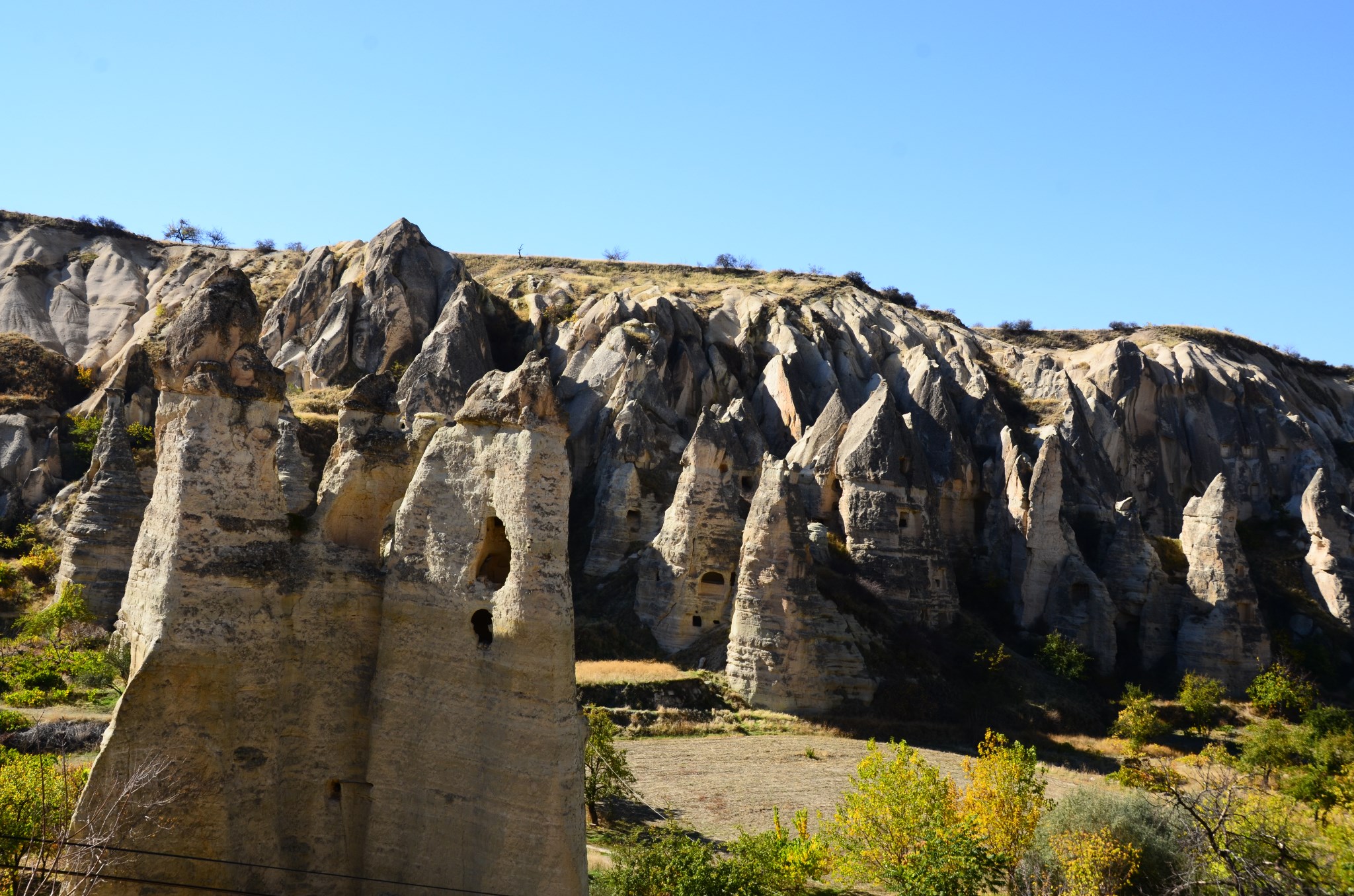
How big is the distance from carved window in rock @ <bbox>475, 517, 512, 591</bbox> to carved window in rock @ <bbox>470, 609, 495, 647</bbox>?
371 millimetres

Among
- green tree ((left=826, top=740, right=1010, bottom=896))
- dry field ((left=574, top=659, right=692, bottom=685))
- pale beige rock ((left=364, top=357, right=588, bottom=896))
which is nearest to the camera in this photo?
pale beige rock ((left=364, top=357, right=588, bottom=896))

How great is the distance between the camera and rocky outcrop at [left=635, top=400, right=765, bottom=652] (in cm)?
2819

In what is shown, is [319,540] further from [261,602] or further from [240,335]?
[240,335]

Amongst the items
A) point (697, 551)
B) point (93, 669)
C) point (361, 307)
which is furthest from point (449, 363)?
point (93, 669)

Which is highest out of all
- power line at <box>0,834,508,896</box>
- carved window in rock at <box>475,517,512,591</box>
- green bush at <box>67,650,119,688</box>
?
carved window in rock at <box>475,517,512,591</box>

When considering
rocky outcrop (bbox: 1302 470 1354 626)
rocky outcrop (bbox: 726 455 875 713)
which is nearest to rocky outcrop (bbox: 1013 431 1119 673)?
rocky outcrop (bbox: 726 455 875 713)

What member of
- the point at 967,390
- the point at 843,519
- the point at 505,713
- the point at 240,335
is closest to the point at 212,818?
the point at 505,713

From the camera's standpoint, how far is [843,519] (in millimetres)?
30859

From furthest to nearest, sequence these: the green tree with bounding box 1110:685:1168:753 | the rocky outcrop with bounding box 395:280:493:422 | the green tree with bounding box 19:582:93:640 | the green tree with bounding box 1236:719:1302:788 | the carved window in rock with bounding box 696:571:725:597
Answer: the rocky outcrop with bounding box 395:280:493:422 → the carved window in rock with bounding box 696:571:725:597 → the green tree with bounding box 1110:685:1168:753 → the green tree with bounding box 19:582:93:640 → the green tree with bounding box 1236:719:1302:788

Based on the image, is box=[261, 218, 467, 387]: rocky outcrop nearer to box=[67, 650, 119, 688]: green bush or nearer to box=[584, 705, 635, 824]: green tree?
box=[67, 650, 119, 688]: green bush

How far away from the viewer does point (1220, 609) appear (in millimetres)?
31188

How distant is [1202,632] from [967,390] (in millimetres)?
18696

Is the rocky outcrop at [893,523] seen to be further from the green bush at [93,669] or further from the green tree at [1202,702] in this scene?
the green bush at [93,669]

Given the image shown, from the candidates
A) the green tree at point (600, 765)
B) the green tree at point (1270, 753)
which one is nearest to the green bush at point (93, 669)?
the green tree at point (600, 765)
